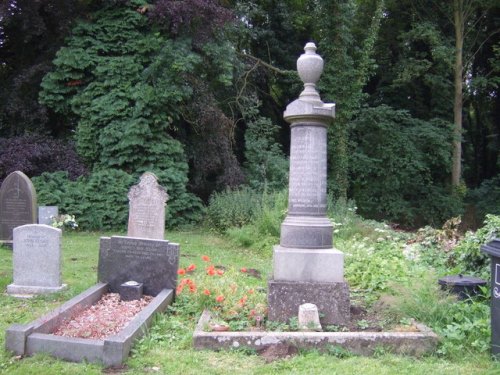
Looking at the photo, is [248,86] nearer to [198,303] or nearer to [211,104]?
[211,104]

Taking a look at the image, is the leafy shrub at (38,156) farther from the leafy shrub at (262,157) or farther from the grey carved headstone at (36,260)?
the grey carved headstone at (36,260)

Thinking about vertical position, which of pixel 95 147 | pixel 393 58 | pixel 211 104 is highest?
pixel 393 58

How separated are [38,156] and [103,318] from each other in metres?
10.7

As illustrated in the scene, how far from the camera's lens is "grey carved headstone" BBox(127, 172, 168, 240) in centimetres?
966

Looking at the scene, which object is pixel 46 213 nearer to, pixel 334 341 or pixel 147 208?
pixel 147 208

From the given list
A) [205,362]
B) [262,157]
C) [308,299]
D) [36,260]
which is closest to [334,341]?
[308,299]

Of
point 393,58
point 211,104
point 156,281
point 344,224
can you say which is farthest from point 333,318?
point 393,58

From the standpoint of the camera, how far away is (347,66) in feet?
65.4

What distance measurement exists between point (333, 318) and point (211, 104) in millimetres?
11826

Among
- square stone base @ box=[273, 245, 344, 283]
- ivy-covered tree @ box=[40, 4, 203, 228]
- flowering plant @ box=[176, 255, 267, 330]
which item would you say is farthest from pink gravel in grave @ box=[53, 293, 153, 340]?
ivy-covered tree @ box=[40, 4, 203, 228]

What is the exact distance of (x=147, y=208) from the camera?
31.8 ft

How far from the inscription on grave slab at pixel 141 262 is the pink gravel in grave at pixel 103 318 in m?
0.23

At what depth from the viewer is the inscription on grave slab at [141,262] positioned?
727 cm

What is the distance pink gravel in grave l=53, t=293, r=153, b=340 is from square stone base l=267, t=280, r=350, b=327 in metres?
1.78
